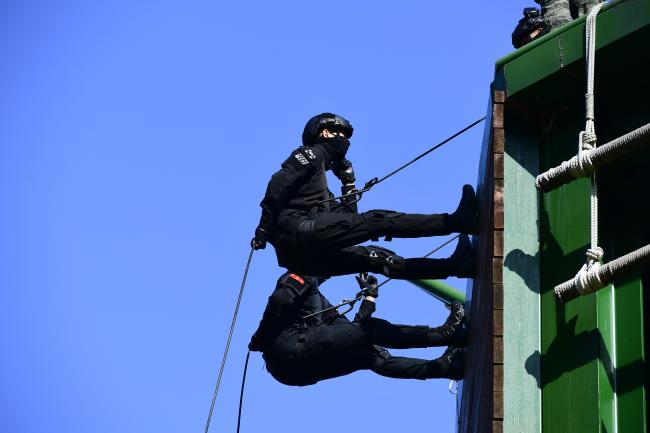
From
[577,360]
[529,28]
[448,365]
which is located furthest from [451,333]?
[577,360]

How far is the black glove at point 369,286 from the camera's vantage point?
420 inches

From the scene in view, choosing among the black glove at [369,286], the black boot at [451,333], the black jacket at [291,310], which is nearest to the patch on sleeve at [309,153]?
the black jacket at [291,310]

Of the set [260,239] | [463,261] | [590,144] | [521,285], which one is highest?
[260,239]

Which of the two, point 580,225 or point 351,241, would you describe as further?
point 351,241

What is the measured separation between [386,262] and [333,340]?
33.6 inches

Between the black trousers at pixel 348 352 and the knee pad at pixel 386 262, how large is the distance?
528mm

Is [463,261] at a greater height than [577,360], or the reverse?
[463,261]

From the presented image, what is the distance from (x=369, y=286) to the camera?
1073 centimetres

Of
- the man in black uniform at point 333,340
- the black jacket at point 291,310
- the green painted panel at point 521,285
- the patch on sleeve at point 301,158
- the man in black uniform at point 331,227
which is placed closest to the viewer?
the green painted panel at point 521,285

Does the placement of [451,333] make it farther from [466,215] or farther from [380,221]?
[466,215]

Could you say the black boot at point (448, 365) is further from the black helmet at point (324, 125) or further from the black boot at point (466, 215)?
the black helmet at point (324, 125)

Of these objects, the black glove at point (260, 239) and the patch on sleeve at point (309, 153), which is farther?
the patch on sleeve at point (309, 153)

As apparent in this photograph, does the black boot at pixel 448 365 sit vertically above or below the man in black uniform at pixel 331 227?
below

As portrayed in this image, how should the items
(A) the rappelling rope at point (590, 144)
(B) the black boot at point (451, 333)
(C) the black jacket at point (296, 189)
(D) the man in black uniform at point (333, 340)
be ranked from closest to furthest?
(A) the rappelling rope at point (590, 144), (B) the black boot at point (451, 333), (D) the man in black uniform at point (333, 340), (C) the black jacket at point (296, 189)
